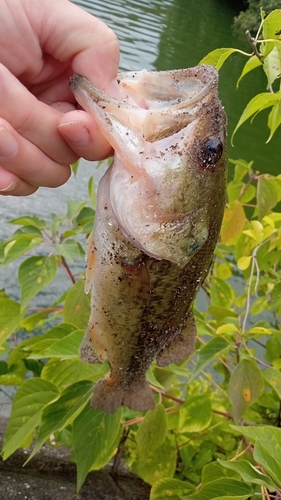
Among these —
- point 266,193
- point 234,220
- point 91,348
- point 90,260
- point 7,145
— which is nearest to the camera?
point 7,145

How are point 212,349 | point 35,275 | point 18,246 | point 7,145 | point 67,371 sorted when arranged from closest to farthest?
point 7,145 → point 212,349 → point 67,371 → point 35,275 → point 18,246

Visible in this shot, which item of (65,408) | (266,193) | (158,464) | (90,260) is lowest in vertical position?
(158,464)

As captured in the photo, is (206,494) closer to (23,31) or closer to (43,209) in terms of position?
(23,31)

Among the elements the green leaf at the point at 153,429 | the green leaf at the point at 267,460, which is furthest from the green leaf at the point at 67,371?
the green leaf at the point at 267,460

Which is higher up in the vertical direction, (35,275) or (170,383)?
(35,275)

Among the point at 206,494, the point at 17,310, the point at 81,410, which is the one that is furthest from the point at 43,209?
the point at 206,494

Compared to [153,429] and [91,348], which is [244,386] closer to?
[153,429]

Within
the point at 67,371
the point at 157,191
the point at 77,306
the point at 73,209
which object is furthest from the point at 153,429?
the point at 73,209

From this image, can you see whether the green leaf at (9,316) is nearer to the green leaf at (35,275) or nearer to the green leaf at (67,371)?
the green leaf at (35,275)
